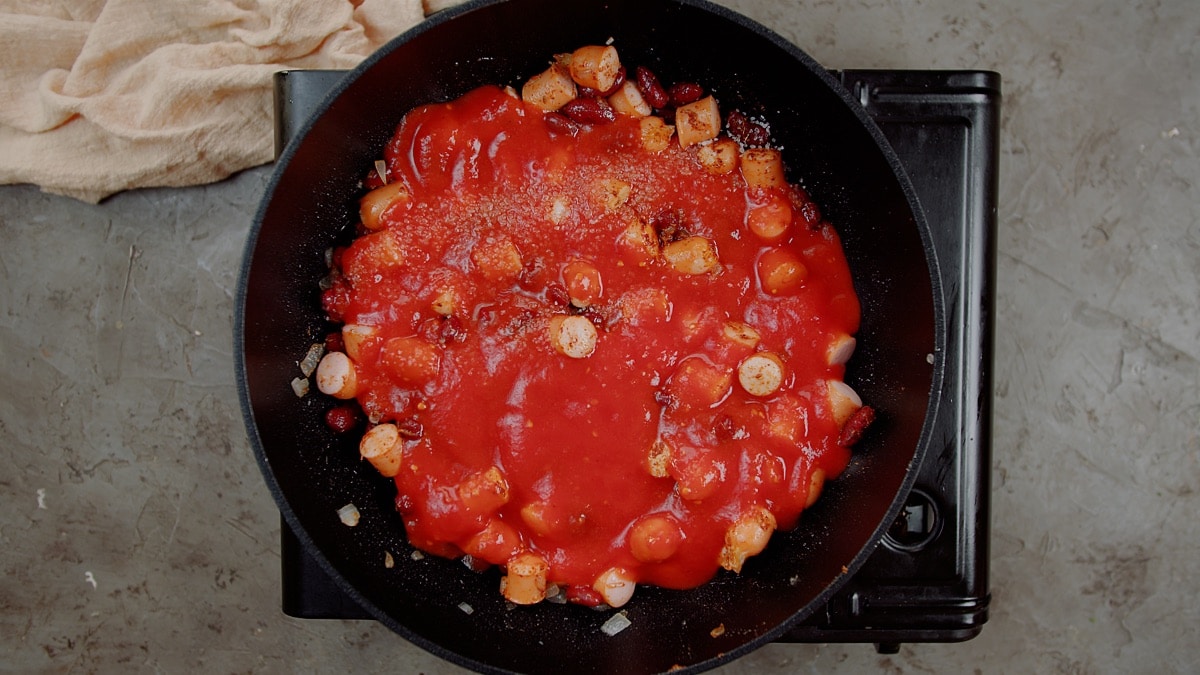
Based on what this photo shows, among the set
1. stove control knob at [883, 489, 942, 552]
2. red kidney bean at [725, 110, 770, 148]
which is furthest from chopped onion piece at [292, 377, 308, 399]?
stove control knob at [883, 489, 942, 552]

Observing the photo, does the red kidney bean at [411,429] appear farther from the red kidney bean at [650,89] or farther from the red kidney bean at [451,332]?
the red kidney bean at [650,89]

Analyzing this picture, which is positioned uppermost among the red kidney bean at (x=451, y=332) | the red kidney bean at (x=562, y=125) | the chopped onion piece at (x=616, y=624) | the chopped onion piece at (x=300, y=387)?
the red kidney bean at (x=562, y=125)

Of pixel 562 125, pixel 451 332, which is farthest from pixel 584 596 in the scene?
pixel 562 125

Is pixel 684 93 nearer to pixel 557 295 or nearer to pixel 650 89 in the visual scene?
pixel 650 89

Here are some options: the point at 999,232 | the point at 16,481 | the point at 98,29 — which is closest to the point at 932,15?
the point at 999,232

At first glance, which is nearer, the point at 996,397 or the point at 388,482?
the point at 388,482

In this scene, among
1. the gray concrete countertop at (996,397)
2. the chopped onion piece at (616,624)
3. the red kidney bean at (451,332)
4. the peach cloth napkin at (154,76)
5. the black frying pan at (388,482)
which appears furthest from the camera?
the gray concrete countertop at (996,397)

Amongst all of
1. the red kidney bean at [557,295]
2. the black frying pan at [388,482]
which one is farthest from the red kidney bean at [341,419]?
the red kidney bean at [557,295]
